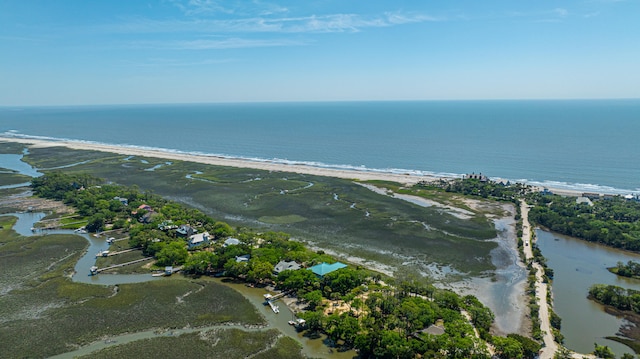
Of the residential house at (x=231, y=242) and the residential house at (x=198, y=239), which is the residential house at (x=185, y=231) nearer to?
the residential house at (x=198, y=239)

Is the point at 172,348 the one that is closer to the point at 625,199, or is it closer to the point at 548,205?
the point at 548,205

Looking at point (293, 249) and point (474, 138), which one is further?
point (474, 138)

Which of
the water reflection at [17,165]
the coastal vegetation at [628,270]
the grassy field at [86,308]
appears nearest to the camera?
the grassy field at [86,308]

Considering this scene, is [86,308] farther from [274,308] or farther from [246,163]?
[246,163]

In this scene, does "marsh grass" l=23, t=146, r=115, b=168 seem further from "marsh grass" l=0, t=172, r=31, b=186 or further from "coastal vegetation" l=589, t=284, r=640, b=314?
"coastal vegetation" l=589, t=284, r=640, b=314

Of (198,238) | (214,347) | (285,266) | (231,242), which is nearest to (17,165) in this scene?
(198,238)

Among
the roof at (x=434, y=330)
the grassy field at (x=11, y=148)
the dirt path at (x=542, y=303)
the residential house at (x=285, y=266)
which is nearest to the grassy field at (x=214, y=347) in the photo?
the residential house at (x=285, y=266)

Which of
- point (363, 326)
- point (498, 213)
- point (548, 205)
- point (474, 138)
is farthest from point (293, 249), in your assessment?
point (474, 138)

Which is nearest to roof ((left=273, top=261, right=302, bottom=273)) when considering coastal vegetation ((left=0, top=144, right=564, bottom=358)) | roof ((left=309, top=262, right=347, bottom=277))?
coastal vegetation ((left=0, top=144, right=564, bottom=358))
